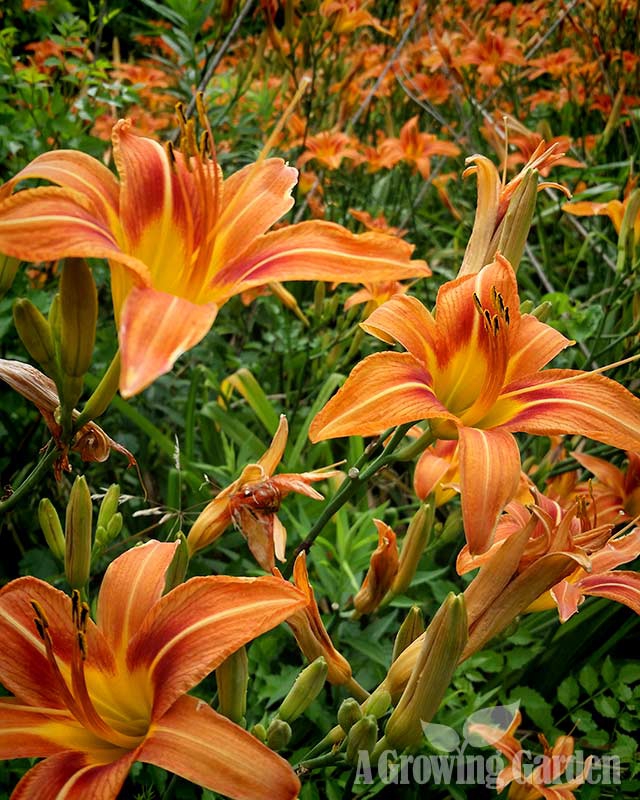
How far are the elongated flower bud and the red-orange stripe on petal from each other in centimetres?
20

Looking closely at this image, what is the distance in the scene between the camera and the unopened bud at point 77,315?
82 centimetres

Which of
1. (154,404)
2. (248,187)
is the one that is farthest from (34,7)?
(248,187)

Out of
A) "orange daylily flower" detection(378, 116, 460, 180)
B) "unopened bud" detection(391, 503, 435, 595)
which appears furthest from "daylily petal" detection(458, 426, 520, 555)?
"orange daylily flower" detection(378, 116, 460, 180)

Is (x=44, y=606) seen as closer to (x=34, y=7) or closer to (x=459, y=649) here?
(x=459, y=649)

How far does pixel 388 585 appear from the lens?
1.25m

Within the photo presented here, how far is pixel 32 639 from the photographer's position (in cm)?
83

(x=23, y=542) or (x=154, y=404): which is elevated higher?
(x=154, y=404)

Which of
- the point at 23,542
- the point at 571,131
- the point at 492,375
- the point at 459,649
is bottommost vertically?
the point at 23,542

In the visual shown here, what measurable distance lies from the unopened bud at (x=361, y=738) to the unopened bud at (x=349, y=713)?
1 centimetres

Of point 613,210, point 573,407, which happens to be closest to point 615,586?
point 573,407

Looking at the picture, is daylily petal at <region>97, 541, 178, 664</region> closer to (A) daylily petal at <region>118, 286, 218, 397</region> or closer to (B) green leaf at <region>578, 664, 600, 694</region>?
(A) daylily petal at <region>118, 286, 218, 397</region>

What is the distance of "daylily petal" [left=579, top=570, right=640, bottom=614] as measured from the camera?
1.00 meters

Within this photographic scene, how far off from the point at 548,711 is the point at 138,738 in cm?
95

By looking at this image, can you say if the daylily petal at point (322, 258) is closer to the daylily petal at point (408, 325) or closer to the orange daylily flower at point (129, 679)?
the daylily petal at point (408, 325)
